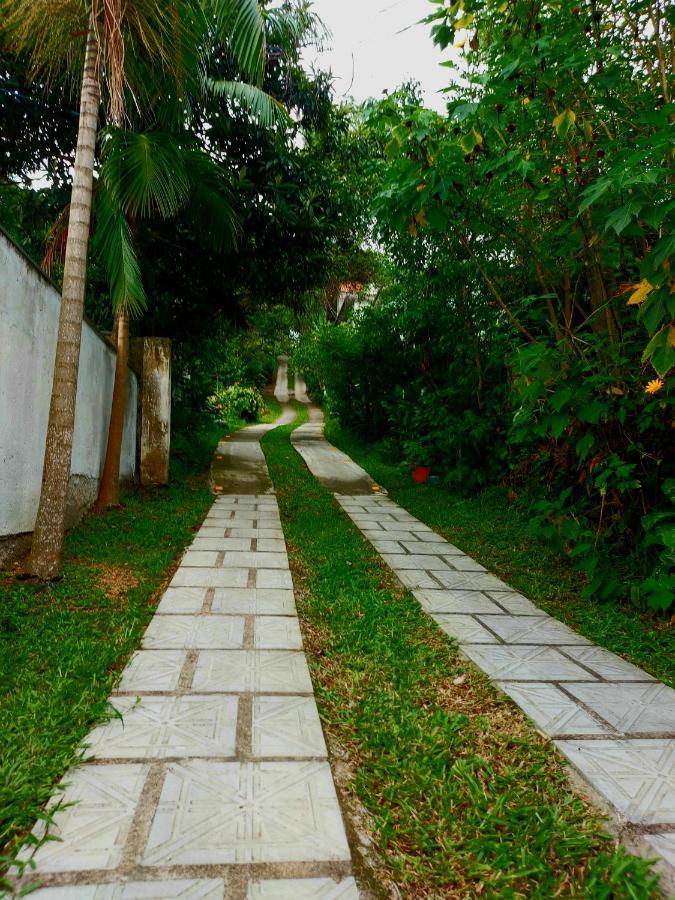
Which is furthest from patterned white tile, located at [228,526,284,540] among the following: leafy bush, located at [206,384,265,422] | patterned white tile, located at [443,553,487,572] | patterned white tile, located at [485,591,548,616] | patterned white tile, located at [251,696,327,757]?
leafy bush, located at [206,384,265,422]

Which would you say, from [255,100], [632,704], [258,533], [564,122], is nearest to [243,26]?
[255,100]

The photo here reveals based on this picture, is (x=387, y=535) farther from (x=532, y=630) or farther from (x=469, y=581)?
(x=532, y=630)

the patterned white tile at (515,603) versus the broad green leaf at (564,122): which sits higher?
the broad green leaf at (564,122)

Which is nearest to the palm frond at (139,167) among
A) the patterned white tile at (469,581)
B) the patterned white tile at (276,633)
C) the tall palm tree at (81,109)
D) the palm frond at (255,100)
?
the tall palm tree at (81,109)

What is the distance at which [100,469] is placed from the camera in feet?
17.3

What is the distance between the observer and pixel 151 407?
21.2ft

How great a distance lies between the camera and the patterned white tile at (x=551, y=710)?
189cm

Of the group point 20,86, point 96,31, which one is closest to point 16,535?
point 96,31

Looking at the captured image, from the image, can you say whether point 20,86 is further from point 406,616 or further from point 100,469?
point 406,616

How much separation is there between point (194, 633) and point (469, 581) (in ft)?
6.65

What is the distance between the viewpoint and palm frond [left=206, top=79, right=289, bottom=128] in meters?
5.32

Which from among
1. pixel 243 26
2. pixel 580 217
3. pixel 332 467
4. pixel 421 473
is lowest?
pixel 332 467

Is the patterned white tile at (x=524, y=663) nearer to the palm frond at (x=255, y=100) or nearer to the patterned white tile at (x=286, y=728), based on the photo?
the patterned white tile at (x=286, y=728)

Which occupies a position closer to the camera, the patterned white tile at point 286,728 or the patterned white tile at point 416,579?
the patterned white tile at point 286,728
